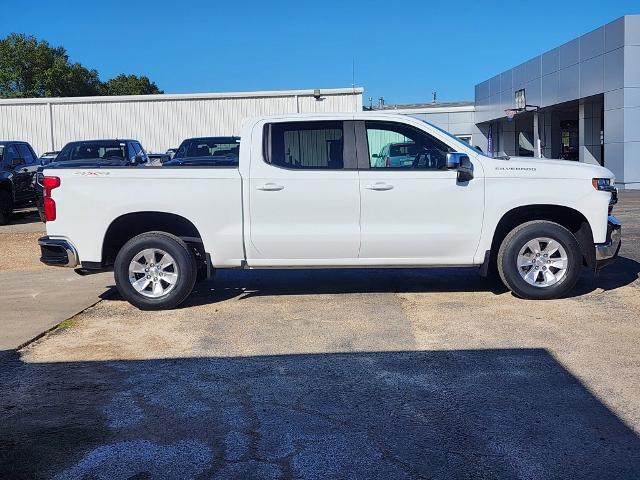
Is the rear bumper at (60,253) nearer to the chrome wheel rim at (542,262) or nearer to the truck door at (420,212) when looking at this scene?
the truck door at (420,212)

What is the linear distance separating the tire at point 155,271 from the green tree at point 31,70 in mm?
46350

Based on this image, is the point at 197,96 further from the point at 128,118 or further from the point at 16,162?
the point at 16,162

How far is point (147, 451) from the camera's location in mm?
4086

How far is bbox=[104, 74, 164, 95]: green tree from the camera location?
62.2 meters

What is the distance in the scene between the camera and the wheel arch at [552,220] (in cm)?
766

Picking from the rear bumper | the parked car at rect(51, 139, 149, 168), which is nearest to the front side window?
the rear bumper

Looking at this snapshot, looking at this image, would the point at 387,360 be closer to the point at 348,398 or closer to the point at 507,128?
the point at 348,398

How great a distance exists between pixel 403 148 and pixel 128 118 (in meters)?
23.4

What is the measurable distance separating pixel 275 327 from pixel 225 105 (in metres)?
22.8

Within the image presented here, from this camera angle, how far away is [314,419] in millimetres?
4523

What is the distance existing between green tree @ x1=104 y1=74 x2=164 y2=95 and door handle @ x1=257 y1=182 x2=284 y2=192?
188ft

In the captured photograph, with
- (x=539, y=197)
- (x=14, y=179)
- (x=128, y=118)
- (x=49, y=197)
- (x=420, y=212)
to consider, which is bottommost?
(x=420, y=212)

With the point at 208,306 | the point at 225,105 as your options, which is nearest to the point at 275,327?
the point at 208,306

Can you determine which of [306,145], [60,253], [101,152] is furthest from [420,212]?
[101,152]
